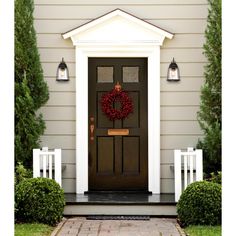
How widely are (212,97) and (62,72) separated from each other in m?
2.29

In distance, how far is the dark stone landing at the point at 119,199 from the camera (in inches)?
318

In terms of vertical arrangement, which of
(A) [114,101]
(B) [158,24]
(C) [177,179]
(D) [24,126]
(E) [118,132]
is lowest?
(C) [177,179]

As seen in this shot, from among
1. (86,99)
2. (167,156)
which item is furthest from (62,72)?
(167,156)

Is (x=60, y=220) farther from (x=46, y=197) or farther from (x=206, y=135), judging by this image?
(x=206, y=135)

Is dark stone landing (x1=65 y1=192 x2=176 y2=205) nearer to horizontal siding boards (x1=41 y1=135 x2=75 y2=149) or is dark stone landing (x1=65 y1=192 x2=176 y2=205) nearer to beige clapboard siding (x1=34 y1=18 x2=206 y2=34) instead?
horizontal siding boards (x1=41 y1=135 x2=75 y2=149)

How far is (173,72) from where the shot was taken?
29.4 ft

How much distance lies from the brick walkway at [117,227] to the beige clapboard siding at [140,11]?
3.11 metres

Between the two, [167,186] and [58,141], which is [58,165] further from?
[167,186]

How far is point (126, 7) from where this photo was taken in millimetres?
9016

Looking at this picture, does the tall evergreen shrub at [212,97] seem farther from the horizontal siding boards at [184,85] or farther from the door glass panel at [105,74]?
the door glass panel at [105,74]

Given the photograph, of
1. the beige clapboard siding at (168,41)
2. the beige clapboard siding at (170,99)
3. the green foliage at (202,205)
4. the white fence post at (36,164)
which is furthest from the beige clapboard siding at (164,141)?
the green foliage at (202,205)

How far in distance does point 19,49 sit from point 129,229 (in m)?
3.14
